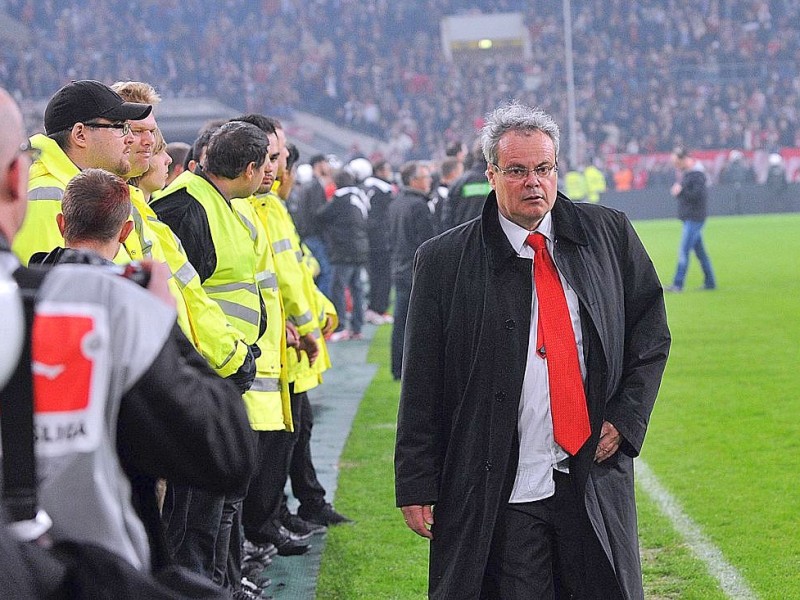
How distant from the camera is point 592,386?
3.68 m

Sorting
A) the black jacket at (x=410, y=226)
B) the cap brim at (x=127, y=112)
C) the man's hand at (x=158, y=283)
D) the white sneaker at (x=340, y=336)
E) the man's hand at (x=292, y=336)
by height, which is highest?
the cap brim at (x=127, y=112)

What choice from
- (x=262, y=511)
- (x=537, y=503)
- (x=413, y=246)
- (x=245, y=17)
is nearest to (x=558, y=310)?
(x=537, y=503)

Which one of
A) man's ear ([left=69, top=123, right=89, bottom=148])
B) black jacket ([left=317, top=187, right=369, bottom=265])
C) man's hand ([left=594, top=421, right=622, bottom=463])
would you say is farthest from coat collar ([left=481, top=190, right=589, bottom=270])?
black jacket ([left=317, top=187, right=369, bottom=265])

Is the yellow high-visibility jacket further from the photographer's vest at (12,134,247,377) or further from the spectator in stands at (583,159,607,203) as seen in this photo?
the spectator in stands at (583,159,607,203)

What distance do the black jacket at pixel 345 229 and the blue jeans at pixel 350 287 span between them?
0.12 metres

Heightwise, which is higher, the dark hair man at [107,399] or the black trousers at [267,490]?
the dark hair man at [107,399]

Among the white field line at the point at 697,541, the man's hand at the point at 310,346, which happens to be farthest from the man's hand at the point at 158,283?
the man's hand at the point at 310,346

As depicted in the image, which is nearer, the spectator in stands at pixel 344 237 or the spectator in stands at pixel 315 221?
the spectator in stands at pixel 344 237

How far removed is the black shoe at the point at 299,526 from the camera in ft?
21.0

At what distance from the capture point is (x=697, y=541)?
6.07 metres

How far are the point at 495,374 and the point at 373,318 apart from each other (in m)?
13.5

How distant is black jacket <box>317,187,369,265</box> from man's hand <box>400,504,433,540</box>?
10.9 meters

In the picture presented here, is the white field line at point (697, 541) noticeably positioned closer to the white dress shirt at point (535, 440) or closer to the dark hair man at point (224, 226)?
the white dress shirt at point (535, 440)

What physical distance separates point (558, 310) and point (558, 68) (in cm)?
4509
